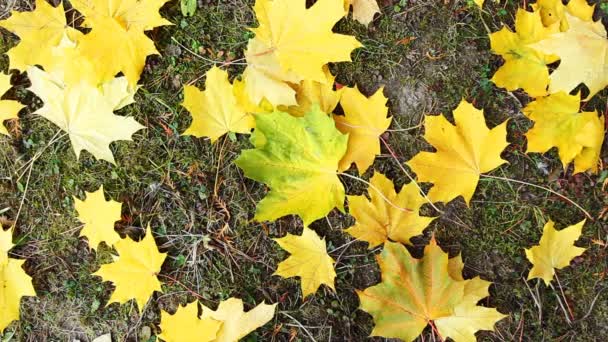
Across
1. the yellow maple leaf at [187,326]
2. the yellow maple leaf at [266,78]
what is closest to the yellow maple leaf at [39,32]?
the yellow maple leaf at [266,78]

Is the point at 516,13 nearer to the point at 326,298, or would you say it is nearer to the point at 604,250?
the point at 604,250

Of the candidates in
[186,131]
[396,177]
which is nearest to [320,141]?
[396,177]

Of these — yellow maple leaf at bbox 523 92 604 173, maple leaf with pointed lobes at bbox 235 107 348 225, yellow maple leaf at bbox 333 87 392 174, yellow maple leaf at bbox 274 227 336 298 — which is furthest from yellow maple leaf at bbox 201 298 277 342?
yellow maple leaf at bbox 523 92 604 173

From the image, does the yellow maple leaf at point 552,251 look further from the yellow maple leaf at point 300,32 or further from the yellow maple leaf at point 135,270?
the yellow maple leaf at point 135,270

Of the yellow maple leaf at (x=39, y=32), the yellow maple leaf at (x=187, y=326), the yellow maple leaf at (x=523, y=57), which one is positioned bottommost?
the yellow maple leaf at (x=187, y=326)

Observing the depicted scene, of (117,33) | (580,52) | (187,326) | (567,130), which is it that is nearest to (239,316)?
(187,326)

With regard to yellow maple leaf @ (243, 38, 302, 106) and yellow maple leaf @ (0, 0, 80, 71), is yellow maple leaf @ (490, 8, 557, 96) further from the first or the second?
yellow maple leaf @ (0, 0, 80, 71)

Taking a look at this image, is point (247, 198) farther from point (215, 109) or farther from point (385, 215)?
point (385, 215)
